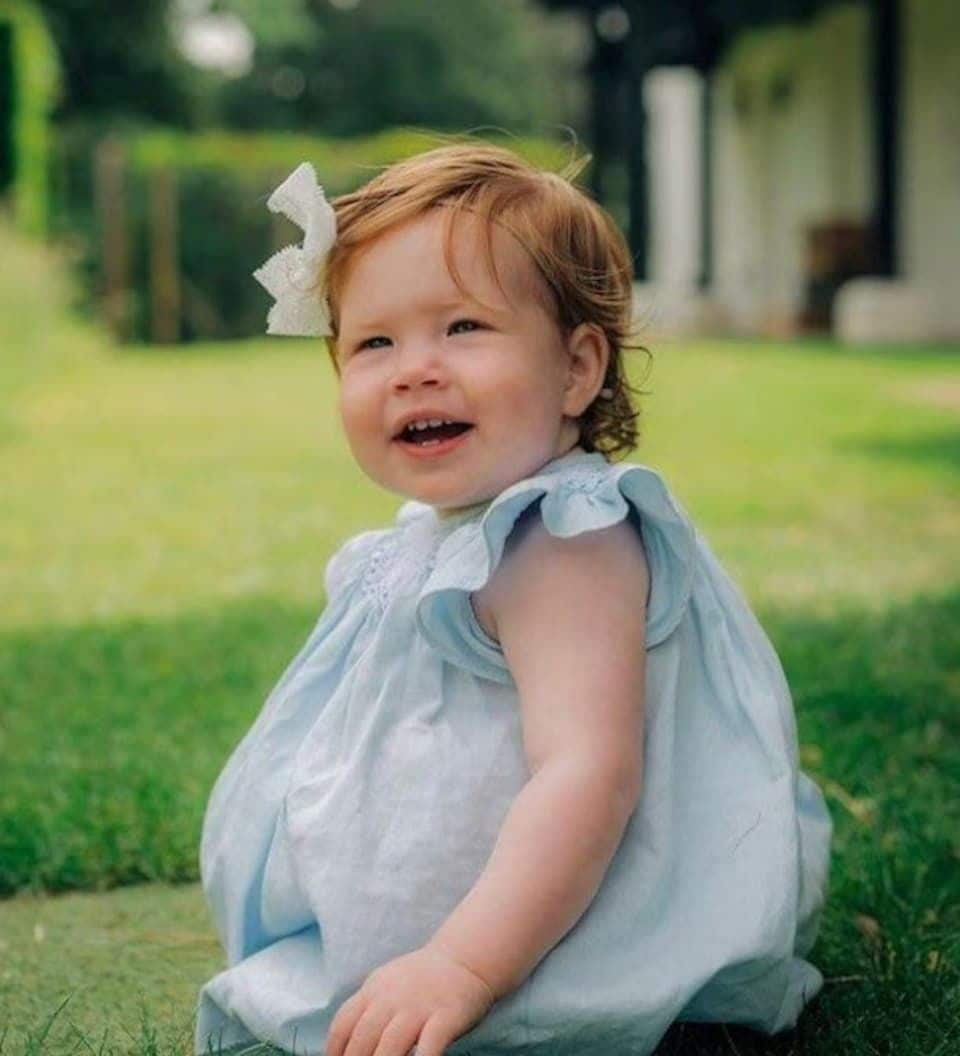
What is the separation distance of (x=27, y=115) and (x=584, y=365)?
15.3 meters

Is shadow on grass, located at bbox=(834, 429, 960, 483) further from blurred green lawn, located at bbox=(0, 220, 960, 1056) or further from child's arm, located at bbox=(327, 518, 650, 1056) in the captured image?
child's arm, located at bbox=(327, 518, 650, 1056)

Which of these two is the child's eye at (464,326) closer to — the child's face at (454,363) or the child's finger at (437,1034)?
the child's face at (454,363)

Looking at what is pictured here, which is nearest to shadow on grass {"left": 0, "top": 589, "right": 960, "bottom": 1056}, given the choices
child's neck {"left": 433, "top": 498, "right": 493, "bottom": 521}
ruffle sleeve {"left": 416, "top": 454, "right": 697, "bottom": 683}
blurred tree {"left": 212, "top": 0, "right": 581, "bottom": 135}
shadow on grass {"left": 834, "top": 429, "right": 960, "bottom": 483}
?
ruffle sleeve {"left": 416, "top": 454, "right": 697, "bottom": 683}

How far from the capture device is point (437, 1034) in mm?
1527

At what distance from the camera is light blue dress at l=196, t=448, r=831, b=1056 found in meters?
1.71

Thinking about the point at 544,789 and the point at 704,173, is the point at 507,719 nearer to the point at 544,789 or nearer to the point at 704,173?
the point at 544,789

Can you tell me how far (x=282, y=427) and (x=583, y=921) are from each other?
308 inches

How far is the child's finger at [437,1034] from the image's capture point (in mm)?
1515

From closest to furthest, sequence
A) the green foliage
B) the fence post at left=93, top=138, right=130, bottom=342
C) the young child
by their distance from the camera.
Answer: the young child, the green foliage, the fence post at left=93, top=138, right=130, bottom=342

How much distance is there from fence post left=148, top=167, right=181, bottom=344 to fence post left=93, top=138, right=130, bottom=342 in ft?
0.91

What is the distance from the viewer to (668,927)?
173cm

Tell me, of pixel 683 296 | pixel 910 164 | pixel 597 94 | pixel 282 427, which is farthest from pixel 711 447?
pixel 597 94

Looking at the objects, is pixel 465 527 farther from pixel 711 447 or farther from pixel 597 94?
pixel 597 94

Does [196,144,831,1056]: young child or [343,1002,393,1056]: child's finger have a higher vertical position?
[196,144,831,1056]: young child
